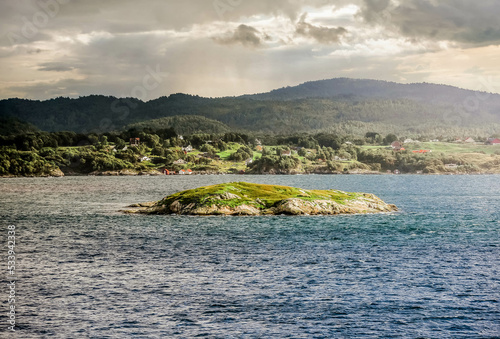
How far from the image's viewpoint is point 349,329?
3006 cm

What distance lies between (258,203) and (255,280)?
48.2 metres

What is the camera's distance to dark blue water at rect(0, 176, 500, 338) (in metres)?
30.5

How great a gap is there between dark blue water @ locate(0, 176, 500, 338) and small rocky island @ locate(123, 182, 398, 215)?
10.1 metres

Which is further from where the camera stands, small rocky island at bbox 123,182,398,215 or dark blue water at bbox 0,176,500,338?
small rocky island at bbox 123,182,398,215

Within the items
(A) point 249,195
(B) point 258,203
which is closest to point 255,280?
(B) point 258,203

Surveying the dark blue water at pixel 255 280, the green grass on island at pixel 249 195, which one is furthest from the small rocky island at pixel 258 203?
the dark blue water at pixel 255 280

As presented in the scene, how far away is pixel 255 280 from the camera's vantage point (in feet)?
135

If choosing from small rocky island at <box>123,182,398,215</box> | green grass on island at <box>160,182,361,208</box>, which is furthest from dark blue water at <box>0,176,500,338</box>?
green grass on island at <box>160,182,361,208</box>

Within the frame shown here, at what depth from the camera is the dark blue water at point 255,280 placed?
99.9ft

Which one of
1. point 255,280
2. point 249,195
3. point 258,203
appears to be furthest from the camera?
point 249,195

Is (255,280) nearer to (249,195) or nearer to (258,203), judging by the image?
(258,203)

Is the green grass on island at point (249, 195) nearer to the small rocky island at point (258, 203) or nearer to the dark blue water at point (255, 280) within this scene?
the small rocky island at point (258, 203)

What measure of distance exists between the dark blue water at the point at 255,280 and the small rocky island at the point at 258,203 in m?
10.1

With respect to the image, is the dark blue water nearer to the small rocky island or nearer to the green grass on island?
the small rocky island
